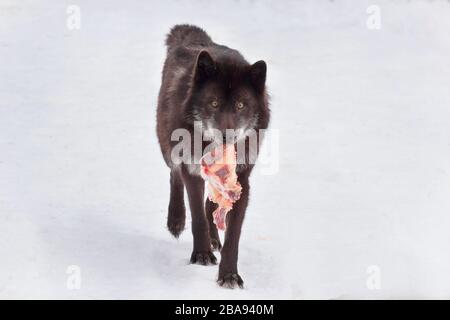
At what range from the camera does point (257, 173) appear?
8844 mm

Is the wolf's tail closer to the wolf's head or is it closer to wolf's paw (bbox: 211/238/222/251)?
the wolf's head

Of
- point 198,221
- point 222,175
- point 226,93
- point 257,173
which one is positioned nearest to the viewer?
point 226,93

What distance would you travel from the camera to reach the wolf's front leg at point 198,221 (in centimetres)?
611

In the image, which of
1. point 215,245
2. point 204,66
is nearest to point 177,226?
point 215,245

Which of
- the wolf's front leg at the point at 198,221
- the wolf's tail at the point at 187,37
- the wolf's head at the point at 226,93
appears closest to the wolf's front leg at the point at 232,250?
the wolf's front leg at the point at 198,221

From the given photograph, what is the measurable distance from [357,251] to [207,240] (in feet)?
4.64

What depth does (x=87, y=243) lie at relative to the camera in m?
6.58

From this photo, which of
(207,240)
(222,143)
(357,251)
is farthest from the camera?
(357,251)

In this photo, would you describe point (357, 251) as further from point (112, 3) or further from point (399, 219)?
point (112, 3)

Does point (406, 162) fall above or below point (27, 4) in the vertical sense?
below

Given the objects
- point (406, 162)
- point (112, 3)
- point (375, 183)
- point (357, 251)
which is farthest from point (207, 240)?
point (112, 3)

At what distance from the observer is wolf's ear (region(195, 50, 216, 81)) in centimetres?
568

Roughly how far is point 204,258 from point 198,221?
11.8 inches

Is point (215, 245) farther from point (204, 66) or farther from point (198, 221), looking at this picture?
point (204, 66)
